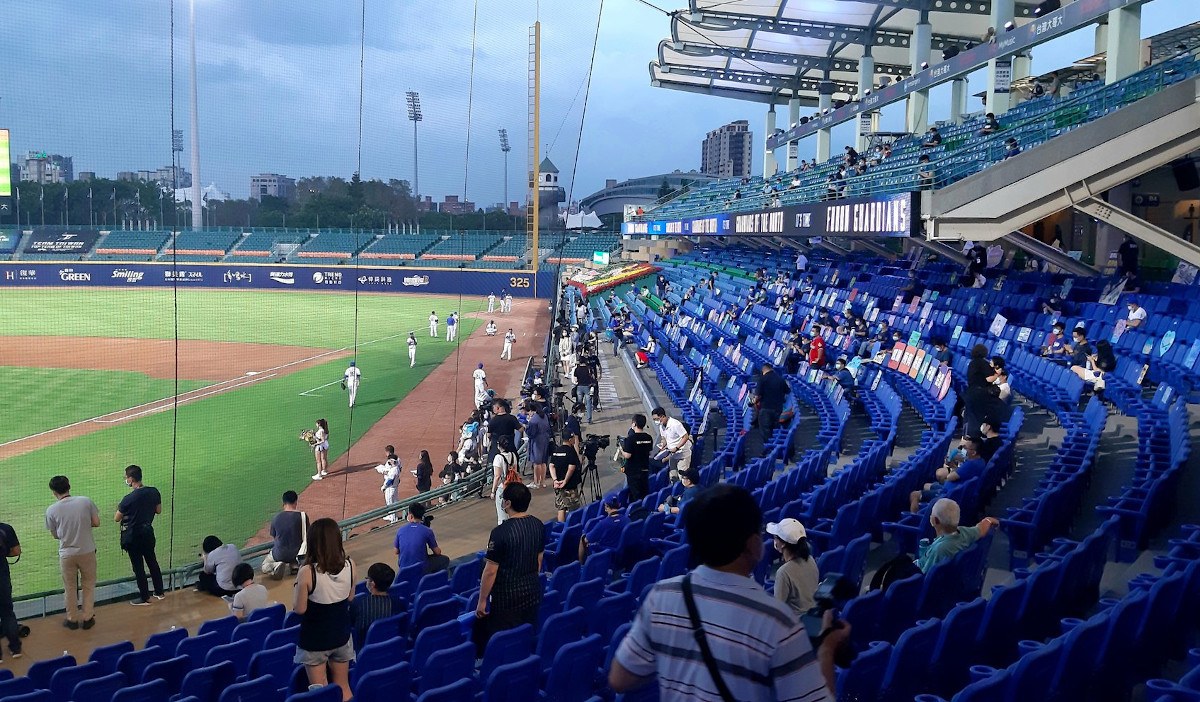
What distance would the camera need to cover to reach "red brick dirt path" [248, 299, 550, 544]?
14.4 m

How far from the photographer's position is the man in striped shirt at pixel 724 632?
7.46ft

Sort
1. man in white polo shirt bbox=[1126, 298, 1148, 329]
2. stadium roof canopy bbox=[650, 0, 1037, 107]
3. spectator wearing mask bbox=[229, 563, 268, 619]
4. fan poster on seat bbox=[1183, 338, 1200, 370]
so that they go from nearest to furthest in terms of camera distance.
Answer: spectator wearing mask bbox=[229, 563, 268, 619] < fan poster on seat bbox=[1183, 338, 1200, 370] < man in white polo shirt bbox=[1126, 298, 1148, 329] < stadium roof canopy bbox=[650, 0, 1037, 107]

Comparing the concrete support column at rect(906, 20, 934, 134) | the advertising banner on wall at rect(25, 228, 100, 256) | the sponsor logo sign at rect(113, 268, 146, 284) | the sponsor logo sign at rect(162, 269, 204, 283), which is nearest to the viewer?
the concrete support column at rect(906, 20, 934, 134)

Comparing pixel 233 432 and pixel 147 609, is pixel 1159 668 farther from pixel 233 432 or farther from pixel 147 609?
pixel 233 432

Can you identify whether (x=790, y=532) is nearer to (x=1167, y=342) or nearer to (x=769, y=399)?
(x=769, y=399)

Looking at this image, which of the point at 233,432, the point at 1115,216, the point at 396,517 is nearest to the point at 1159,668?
the point at 396,517

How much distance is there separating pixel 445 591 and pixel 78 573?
400cm

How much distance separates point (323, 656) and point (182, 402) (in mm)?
19326

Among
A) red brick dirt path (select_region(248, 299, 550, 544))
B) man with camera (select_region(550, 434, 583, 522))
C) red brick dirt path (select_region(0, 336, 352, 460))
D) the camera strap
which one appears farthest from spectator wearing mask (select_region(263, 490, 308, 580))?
red brick dirt path (select_region(0, 336, 352, 460))

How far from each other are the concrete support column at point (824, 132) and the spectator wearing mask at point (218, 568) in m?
30.7

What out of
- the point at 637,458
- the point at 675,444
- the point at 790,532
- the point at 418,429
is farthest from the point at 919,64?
the point at 790,532

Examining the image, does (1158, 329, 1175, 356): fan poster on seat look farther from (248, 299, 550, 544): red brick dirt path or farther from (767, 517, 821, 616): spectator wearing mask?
(767, 517, 821, 616): spectator wearing mask

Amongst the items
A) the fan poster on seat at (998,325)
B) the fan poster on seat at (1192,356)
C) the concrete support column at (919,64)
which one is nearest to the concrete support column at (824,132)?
the concrete support column at (919,64)

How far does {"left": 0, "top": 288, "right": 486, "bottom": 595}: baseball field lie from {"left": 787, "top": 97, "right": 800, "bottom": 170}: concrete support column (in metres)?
14.5
